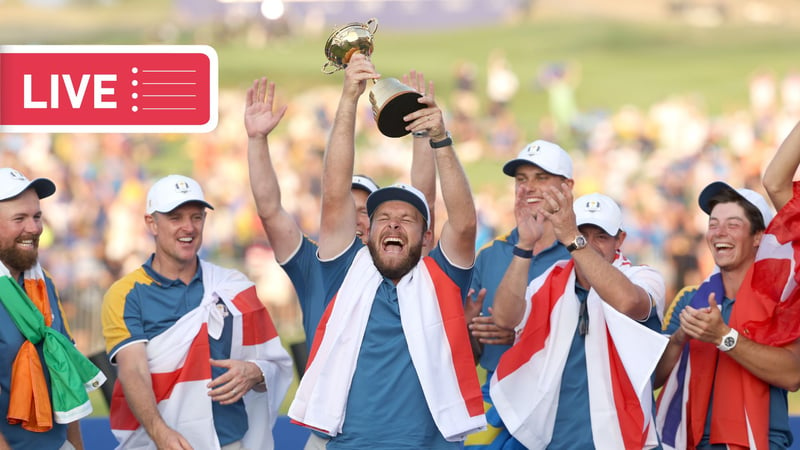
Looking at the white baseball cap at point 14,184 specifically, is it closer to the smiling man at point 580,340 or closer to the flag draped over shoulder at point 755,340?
the smiling man at point 580,340

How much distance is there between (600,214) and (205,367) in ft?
6.36

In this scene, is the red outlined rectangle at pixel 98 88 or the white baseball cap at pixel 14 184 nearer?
the white baseball cap at pixel 14 184

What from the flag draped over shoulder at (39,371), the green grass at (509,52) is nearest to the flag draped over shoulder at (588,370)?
the flag draped over shoulder at (39,371)

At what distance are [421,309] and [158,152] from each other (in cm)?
1151

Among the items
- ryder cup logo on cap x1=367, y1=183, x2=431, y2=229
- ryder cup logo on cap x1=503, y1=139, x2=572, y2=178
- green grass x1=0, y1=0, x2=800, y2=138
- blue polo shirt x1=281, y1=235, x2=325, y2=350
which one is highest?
green grass x1=0, y1=0, x2=800, y2=138

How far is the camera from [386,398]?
14.8 ft

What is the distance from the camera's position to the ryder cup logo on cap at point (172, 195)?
544 cm

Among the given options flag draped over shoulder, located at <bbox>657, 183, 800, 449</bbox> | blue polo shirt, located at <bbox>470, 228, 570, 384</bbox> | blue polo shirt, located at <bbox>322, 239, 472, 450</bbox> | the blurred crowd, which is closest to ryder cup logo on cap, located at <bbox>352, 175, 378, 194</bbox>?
blue polo shirt, located at <bbox>470, 228, 570, 384</bbox>

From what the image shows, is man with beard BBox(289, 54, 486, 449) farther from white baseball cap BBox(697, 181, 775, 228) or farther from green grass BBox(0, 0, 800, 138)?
green grass BBox(0, 0, 800, 138)

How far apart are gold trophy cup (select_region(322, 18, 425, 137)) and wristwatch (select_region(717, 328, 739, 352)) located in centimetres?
158

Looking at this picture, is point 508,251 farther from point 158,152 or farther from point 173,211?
point 158,152

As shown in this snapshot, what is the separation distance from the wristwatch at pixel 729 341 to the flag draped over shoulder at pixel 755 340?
18cm

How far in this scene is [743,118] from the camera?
15.3 meters

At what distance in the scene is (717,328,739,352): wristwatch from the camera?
4730mm
